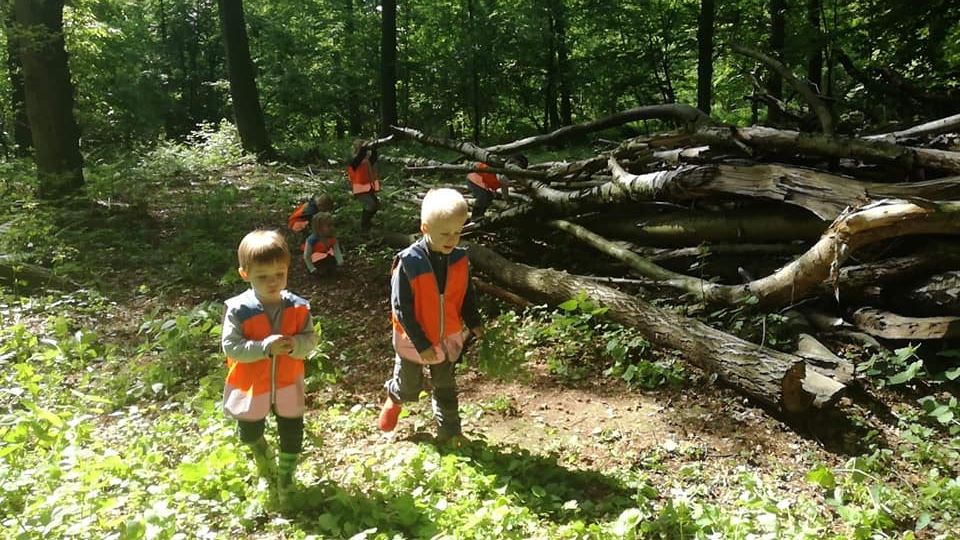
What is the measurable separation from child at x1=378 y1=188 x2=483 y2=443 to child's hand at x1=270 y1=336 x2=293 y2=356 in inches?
30.1

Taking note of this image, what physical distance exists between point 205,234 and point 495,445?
749cm

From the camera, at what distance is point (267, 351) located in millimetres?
3350

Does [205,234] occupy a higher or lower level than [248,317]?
lower

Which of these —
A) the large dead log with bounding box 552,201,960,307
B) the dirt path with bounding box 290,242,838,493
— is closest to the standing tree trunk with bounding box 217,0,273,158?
the dirt path with bounding box 290,242,838,493

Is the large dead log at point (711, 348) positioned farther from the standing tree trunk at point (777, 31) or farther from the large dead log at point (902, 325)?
the standing tree trunk at point (777, 31)

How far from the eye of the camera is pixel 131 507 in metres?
3.41

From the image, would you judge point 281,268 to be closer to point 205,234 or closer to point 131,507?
point 131,507

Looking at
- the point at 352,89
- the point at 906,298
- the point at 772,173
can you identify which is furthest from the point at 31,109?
the point at 352,89

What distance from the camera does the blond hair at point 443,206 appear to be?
3691 mm

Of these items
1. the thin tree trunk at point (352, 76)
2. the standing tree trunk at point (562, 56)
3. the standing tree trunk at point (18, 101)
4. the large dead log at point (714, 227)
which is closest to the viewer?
the large dead log at point (714, 227)

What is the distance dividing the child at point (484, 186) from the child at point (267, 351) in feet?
17.9

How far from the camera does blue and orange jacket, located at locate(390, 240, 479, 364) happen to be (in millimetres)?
3889

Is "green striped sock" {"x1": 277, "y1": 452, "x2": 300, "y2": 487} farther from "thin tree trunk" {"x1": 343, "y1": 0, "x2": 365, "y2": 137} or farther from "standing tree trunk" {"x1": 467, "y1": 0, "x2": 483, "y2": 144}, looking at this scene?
"thin tree trunk" {"x1": 343, "y1": 0, "x2": 365, "y2": 137}

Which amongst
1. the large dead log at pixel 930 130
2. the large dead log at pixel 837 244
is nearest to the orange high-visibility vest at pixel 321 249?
the large dead log at pixel 837 244
